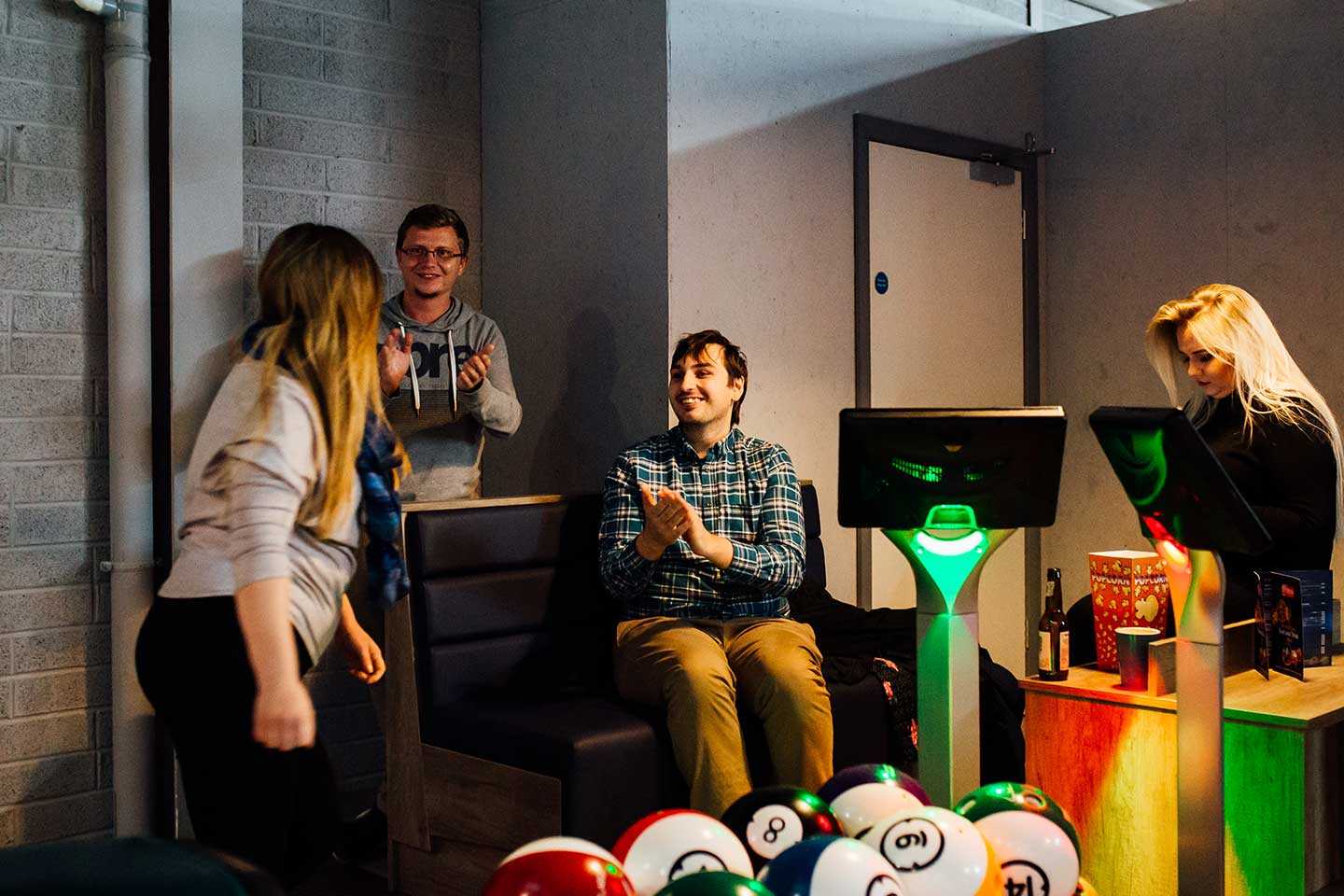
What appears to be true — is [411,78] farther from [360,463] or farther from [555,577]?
[360,463]

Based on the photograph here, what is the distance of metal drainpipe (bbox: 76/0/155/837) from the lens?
3496 mm

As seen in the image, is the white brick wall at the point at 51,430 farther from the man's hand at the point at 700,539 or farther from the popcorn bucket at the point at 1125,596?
the popcorn bucket at the point at 1125,596

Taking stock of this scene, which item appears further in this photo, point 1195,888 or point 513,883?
point 1195,888

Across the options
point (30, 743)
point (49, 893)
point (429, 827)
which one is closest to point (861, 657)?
point (429, 827)

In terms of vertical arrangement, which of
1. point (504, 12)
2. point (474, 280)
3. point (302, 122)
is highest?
point (504, 12)

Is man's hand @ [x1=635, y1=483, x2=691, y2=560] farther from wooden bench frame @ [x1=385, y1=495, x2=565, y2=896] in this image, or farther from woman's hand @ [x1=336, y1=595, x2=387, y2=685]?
woman's hand @ [x1=336, y1=595, x2=387, y2=685]

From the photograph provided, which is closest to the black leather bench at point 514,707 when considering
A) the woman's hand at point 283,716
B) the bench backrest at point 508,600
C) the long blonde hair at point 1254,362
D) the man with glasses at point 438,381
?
the bench backrest at point 508,600

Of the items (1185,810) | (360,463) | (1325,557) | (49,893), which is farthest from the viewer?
(1325,557)

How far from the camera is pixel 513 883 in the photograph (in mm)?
1940

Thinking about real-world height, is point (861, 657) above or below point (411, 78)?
below

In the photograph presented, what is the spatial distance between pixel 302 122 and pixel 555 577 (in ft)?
5.04

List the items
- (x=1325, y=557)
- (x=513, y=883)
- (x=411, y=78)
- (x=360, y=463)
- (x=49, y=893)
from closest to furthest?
1. (x=49, y=893)
2. (x=513, y=883)
3. (x=360, y=463)
4. (x=1325, y=557)
5. (x=411, y=78)

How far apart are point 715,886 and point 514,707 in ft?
4.66

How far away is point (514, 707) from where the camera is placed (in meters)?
3.24
